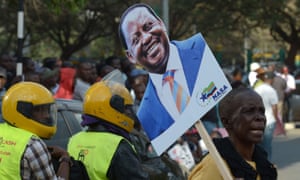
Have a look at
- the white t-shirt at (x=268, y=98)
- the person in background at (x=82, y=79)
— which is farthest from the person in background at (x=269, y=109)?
the person in background at (x=82, y=79)

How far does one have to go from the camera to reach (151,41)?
13.0 ft

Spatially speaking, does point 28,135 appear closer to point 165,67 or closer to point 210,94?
point 165,67

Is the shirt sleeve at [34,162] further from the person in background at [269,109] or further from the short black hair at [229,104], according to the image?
the person in background at [269,109]

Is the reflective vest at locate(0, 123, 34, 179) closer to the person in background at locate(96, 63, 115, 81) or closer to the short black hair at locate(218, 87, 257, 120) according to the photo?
the short black hair at locate(218, 87, 257, 120)

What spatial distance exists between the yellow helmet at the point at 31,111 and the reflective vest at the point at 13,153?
0.27 feet

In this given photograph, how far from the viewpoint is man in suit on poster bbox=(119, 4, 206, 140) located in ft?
12.8

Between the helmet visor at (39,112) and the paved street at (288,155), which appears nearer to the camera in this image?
the helmet visor at (39,112)

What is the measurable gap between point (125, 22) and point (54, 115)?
79 cm

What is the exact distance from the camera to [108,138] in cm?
459

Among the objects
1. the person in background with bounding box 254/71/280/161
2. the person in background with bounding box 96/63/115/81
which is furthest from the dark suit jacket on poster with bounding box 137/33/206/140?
the person in background with bounding box 96/63/115/81

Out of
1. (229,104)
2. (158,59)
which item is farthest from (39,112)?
(229,104)

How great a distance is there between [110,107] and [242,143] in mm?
1426

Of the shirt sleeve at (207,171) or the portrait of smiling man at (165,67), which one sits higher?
the portrait of smiling man at (165,67)

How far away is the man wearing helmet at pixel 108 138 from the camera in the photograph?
177 inches
